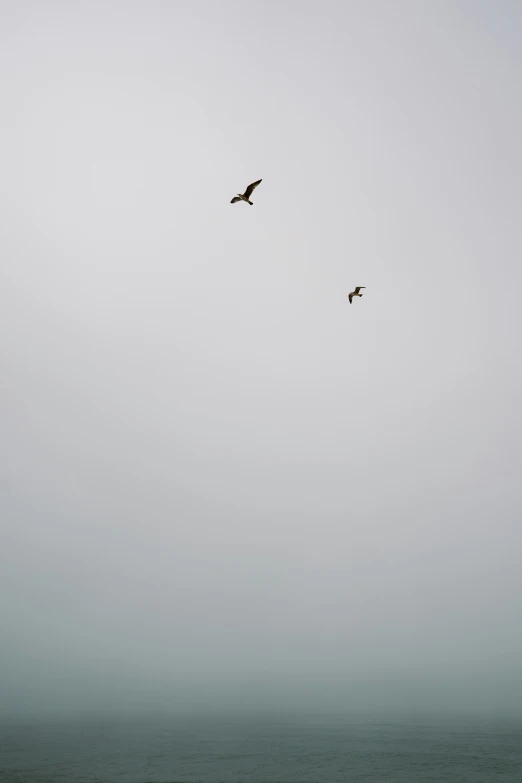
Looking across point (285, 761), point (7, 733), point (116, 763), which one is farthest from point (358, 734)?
point (7, 733)

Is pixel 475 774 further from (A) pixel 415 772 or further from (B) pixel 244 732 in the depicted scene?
(B) pixel 244 732

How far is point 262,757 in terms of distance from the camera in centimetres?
7744

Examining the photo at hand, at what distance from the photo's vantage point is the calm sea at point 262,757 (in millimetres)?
60125

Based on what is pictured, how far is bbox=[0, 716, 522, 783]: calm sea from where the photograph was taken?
60.1 meters

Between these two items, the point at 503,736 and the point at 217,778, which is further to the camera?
the point at 503,736

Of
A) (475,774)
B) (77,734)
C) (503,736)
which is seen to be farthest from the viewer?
(77,734)

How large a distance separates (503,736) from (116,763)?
7614 cm

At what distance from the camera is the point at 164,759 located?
74.4m

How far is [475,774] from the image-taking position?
6256 centimetres

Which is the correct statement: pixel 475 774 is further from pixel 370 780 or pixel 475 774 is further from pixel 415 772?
pixel 370 780

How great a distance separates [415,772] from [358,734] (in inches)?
2054

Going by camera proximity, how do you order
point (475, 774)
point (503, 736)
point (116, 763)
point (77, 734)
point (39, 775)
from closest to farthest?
1. point (39, 775)
2. point (475, 774)
3. point (116, 763)
4. point (503, 736)
5. point (77, 734)

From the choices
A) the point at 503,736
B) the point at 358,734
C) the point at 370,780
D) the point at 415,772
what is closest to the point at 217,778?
the point at 370,780

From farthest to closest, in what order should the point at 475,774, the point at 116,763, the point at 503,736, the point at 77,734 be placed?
1. the point at 77,734
2. the point at 503,736
3. the point at 116,763
4. the point at 475,774
